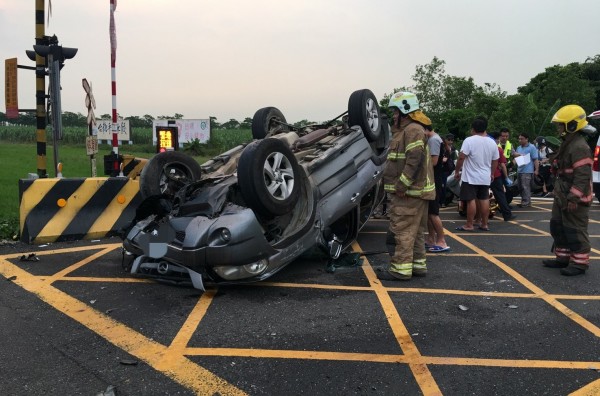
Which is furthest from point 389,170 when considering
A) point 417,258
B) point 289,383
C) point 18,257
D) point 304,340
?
point 18,257

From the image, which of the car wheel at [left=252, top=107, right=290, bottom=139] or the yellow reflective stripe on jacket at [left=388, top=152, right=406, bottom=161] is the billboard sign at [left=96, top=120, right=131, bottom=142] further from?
the yellow reflective stripe on jacket at [left=388, top=152, right=406, bottom=161]

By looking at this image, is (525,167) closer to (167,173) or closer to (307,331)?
(167,173)

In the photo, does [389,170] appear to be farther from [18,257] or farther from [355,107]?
[18,257]

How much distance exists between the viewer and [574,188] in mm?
4961

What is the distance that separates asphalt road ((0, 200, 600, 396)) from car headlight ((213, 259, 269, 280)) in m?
0.24

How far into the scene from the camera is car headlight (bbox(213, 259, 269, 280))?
13.8 feet

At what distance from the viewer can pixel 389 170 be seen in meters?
5.05

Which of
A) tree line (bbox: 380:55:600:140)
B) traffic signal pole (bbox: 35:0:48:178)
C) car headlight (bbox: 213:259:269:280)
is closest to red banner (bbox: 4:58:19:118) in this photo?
traffic signal pole (bbox: 35:0:48:178)

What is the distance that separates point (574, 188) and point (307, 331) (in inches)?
129

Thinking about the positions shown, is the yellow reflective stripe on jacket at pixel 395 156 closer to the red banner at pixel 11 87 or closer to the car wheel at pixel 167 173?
the car wheel at pixel 167 173

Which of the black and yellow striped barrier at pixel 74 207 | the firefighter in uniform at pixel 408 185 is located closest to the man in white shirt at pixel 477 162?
the firefighter in uniform at pixel 408 185

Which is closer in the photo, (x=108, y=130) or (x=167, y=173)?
(x=167, y=173)

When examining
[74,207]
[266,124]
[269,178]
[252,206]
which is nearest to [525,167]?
[266,124]

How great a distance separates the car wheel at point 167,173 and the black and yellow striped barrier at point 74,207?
65.9 inches
